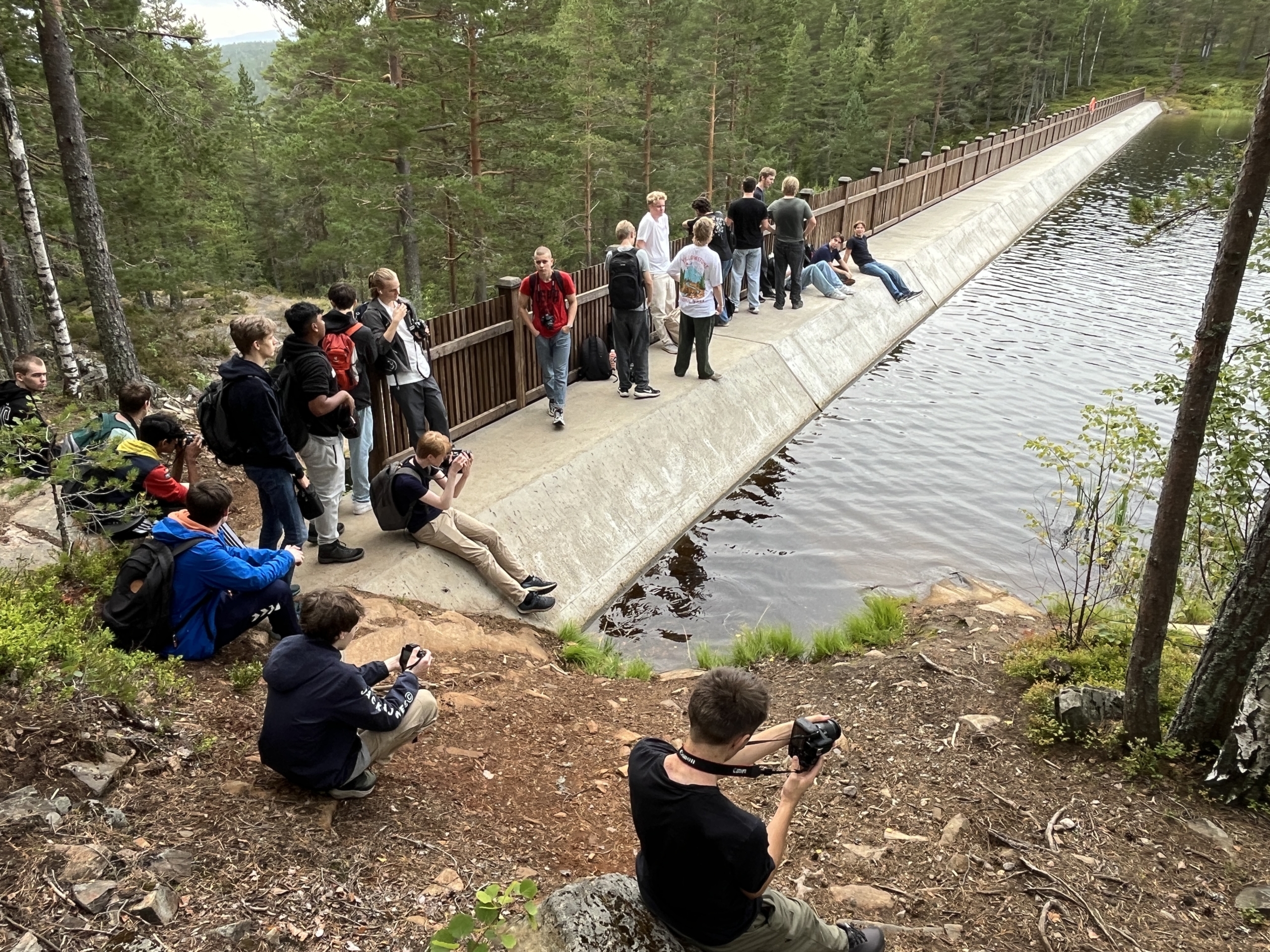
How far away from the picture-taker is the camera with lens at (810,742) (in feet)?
9.65

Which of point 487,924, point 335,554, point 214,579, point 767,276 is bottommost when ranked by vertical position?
point 335,554

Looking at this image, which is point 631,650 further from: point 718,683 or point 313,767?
point 718,683

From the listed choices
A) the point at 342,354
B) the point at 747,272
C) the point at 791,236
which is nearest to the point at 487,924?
the point at 342,354

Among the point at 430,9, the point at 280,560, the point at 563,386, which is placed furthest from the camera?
the point at 430,9

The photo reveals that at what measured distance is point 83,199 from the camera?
33.1 feet

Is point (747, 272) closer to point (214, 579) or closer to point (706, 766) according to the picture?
point (214, 579)

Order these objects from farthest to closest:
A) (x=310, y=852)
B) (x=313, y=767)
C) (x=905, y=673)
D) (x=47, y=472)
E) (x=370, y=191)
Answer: (x=370, y=191) → (x=905, y=673) → (x=47, y=472) → (x=313, y=767) → (x=310, y=852)

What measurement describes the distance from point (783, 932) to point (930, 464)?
8729mm

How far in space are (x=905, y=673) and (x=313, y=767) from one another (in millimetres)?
4028

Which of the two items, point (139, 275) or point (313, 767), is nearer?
point (313, 767)

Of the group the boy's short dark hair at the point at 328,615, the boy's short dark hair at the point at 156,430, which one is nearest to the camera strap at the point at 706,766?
the boy's short dark hair at the point at 328,615

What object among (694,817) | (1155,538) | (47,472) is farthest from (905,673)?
(47,472)

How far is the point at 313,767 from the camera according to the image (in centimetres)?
384

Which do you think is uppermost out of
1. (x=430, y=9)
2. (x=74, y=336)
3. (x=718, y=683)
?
(x=430, y=9)
